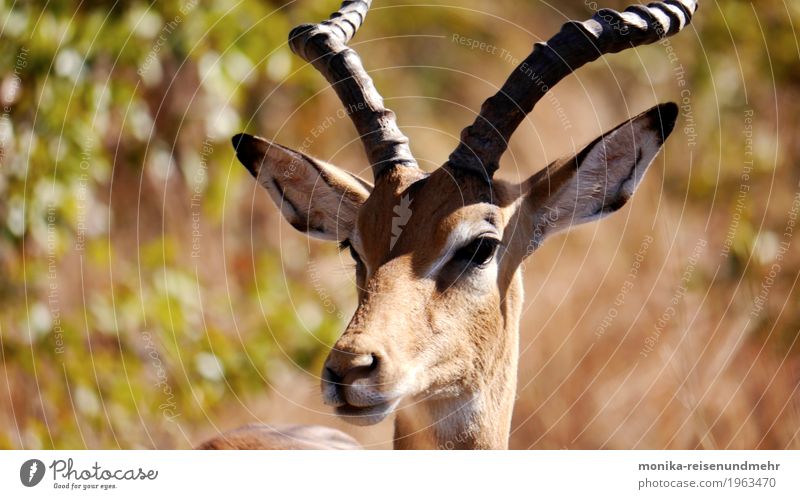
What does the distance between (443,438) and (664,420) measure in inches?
194

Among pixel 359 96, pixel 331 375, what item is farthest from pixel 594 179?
pixel 331 375

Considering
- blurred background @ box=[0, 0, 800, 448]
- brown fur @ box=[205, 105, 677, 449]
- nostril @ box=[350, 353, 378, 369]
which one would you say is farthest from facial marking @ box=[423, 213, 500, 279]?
blurred background @ box=[0, 0, 800, 448]

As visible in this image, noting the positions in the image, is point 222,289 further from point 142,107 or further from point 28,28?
point 28,28

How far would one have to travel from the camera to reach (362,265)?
17.7 feet

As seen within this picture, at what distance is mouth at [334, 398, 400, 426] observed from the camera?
4.51 meters

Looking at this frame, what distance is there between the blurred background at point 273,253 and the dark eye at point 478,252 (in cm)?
132

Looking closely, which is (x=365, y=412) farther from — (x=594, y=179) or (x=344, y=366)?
(x=594, y=179)

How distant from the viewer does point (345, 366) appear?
4.34 metres

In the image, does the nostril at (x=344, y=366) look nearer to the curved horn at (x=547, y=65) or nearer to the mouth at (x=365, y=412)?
the mouth at (x=365, y=412)

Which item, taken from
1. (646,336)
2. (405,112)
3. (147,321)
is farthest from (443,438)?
(405,112)

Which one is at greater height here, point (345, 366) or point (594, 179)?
point (594, 179)
